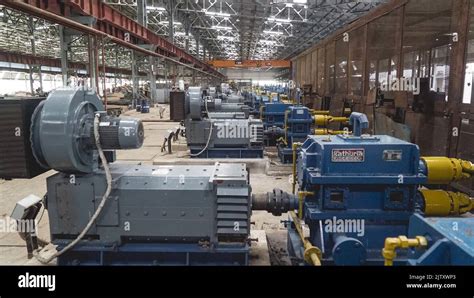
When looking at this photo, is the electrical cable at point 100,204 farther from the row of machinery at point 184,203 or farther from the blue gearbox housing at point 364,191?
the blue gearbox housing at point 364,191

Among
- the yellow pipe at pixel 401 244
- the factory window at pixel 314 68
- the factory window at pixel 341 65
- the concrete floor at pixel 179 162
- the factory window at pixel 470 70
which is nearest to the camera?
the yellow pipe at pixel 401 244

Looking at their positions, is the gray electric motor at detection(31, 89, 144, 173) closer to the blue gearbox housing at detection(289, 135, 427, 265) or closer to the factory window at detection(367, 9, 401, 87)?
the blue gearbox housing at detection(289, 135, 427, 265)

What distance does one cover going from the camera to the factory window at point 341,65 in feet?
31.3

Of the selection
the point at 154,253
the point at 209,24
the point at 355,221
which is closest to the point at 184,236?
the point at 154,253

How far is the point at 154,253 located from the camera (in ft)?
9.21

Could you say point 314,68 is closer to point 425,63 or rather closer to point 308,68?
point 308,68

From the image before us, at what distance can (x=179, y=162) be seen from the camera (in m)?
6.93

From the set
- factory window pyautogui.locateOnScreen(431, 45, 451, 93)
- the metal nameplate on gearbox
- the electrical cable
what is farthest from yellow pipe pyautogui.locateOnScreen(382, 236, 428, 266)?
factory window pyautogui.locateOnScreen(431, 45, 451, 93)

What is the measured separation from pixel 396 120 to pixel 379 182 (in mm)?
3546

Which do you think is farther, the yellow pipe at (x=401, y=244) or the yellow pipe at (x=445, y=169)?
the yellow pipe at (x=445, y=169)

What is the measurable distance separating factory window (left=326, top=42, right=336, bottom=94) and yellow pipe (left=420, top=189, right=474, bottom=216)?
7967 millimetres

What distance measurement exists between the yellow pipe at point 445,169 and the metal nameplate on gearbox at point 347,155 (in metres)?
0.72

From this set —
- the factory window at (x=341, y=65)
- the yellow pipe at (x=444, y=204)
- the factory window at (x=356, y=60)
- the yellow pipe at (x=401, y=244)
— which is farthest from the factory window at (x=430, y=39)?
the yellow pipe at (x=401, y=244)

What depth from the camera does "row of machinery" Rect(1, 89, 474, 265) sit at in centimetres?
265
